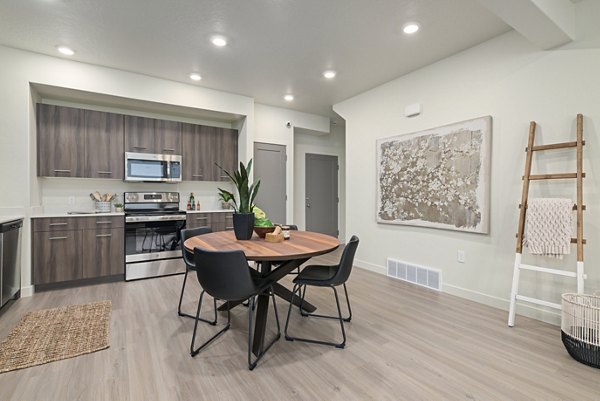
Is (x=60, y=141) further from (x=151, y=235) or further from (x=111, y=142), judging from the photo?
(x=151, y=235)

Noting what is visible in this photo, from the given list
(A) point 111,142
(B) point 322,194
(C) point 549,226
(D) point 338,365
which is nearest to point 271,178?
(B) point 322,194

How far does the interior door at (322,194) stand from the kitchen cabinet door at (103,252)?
3536 mm

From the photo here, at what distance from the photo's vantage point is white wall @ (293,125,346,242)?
6141 millimetres

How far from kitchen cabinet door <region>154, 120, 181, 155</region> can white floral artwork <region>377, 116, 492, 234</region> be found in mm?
3063

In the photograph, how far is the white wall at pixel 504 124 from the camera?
2.42m

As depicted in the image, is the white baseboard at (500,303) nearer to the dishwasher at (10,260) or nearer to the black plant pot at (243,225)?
the black plant pot at (243,225)

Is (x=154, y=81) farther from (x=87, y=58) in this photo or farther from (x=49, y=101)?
(x=49, y=101)

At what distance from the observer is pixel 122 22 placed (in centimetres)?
271

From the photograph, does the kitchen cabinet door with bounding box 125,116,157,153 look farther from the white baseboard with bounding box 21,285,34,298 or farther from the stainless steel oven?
the white baseboard with bounding box 21,285,34,298

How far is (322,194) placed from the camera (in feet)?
21.2

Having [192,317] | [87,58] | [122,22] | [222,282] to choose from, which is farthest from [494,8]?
[87,58]

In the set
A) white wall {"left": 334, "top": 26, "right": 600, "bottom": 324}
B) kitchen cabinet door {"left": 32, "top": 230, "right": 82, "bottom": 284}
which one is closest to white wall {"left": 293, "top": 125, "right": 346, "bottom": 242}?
white wall {"left": 334, "top": 26, "right": 600, "bottom": 324}

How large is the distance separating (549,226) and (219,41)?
3567mm

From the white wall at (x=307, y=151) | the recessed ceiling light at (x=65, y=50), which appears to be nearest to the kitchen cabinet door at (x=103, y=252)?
the recessed ceiling light at (x=65, y=50)
